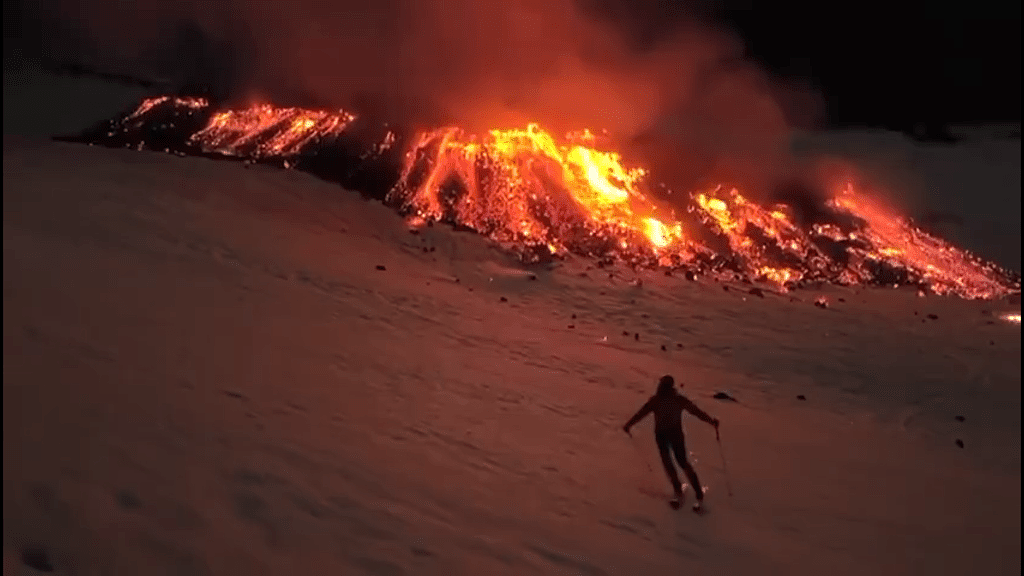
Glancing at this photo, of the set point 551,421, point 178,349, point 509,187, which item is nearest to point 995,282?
point 509,187

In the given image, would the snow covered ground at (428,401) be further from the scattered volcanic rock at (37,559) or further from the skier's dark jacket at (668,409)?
the skier's dark jacket at (668,409)

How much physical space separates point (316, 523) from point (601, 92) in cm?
2311

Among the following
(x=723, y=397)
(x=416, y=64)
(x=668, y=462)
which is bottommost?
(x=668, y=462)

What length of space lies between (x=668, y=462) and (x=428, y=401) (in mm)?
2488

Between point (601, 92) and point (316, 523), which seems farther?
point (601, 92)

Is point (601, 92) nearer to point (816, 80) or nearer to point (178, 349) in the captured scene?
point (816, 80)

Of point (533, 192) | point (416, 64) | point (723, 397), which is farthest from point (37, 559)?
point (416, 64)

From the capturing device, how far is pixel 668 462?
7676 mm

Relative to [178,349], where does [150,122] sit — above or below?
above

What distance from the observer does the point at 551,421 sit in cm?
948

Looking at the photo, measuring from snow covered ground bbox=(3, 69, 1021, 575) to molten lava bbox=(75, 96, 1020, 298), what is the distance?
4.01 ft

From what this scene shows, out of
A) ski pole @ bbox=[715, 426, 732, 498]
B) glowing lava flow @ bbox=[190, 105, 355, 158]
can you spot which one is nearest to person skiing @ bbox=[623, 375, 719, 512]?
ski pole @ bbox=[715, 426, 732, 498]

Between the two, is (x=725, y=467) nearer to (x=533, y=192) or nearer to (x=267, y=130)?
(x=533, y=192)

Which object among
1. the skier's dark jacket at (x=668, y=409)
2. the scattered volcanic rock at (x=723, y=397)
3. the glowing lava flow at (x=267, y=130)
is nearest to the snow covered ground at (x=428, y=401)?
the scattered volcanic rock at (x=723, y=397)
